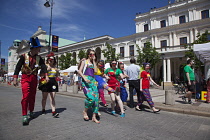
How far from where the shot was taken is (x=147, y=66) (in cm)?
522

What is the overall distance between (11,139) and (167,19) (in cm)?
3009

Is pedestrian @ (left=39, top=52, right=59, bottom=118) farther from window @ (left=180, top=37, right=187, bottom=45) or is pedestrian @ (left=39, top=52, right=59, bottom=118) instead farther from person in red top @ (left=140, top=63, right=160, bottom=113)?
window @ (left=180, top=37, right=187, bottom=45)

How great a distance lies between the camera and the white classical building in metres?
23.0

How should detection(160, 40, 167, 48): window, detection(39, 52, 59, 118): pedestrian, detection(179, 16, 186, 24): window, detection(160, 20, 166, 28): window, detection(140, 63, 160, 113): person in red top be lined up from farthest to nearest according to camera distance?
detection(160, 20, 166, 28): window < detection(160, 40, 167, 48): window < detection(179, 16, 186, 24): window < detection(140, 63, 160, 113): person in red top < detection(39, 52, 59, 118): pedestrian

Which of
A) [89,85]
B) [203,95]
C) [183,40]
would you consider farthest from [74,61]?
[89,85]

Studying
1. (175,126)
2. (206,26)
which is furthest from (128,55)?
(175,126)

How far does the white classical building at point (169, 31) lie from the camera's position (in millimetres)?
23000

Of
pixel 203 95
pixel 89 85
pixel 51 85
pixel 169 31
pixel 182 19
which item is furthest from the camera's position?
pixel 169 31

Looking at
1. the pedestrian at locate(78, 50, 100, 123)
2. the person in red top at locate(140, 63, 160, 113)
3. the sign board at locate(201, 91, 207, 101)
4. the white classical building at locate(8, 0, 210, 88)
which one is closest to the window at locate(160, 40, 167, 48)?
Result: the white classical building at locate(8, 0, 210, 88)

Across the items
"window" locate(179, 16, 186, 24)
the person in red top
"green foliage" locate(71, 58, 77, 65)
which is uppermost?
"window" locate(179, 16, 186, 24)

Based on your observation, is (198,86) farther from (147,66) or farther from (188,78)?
(147,66)

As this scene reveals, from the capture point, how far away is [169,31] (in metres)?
25.4

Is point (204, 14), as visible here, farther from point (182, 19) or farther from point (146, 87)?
point (146, 87)

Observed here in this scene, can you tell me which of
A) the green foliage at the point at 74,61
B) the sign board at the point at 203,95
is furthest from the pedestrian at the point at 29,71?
the green foliage at the point at 74,61
